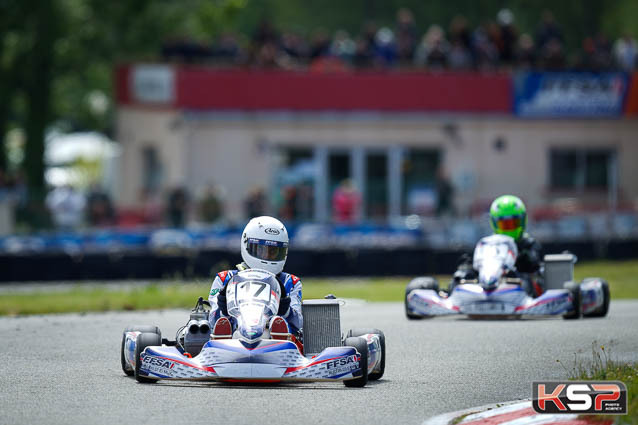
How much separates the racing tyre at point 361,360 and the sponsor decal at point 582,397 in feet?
5.59

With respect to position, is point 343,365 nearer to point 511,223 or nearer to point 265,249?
point 265,249

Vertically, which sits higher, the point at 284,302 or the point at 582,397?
the point at 284,302

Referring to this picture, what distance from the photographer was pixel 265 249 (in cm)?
927

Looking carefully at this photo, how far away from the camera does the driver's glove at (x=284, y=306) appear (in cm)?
904

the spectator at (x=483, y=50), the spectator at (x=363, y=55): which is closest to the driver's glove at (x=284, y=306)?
the spectator at (x=363, y=55)

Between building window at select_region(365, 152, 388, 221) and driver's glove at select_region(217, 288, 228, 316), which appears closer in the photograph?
driver's glove at select_region(217, 288, 228, 316)

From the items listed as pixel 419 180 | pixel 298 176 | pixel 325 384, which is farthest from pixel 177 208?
pixel 325 384

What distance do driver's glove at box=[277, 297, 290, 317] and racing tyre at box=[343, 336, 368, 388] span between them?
563 millimetres

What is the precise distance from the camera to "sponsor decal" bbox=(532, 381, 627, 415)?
675 centimetres

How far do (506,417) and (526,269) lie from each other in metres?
7.12

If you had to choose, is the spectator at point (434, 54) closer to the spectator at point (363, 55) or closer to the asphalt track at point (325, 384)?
the spectator at point (363, 55)

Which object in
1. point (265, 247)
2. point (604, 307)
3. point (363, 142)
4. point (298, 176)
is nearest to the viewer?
point (265, 247)

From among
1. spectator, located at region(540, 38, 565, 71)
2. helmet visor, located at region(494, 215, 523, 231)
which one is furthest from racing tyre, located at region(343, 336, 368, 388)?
spectator, located at region(540, 38, 565, 71)

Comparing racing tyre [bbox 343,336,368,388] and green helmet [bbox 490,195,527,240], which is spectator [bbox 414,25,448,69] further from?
racing tyre [bbox 343,336,368,388]
